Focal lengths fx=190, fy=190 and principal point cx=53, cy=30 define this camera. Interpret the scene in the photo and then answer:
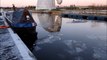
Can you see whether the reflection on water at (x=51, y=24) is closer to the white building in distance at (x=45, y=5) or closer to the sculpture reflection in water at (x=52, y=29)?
the sculpture reflection in water at (x=52, y=29)

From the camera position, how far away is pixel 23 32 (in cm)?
1864

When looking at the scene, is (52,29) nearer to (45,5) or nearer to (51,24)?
(51,24)

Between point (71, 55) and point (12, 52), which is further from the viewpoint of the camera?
point (71, 55)

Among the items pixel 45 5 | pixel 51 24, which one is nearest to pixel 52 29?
pixel 51 24

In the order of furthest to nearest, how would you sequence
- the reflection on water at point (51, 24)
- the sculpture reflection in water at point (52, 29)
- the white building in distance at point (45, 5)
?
1. the white building in distance at point (45, 5)
2. the reflection on water at point (51, 24)
3. the sculpture reflection in water at point (52, 29)

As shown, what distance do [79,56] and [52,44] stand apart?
150 inches

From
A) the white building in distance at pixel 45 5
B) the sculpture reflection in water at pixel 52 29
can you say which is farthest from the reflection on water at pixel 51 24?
the white building in distance at pixel 45 5

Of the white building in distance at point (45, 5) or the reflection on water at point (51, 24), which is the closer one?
the reflection on water at point (51, 24)

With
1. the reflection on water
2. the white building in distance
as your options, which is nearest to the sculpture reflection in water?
the reflection on water

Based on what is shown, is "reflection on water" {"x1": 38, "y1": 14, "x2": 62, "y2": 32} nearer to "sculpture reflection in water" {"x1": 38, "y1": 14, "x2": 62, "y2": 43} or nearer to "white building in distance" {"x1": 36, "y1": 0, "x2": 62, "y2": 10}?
"sculpture reflection in water" {"x1": 38, "y1": 14, "x2": 62, "y2": 43}

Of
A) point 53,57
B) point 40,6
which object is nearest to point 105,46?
point 53,57

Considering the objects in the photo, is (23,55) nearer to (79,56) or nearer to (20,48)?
(20,48)

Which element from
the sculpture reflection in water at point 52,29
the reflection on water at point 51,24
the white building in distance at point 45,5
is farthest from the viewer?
the white building in distance at point 45,5

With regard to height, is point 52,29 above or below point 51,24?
above
